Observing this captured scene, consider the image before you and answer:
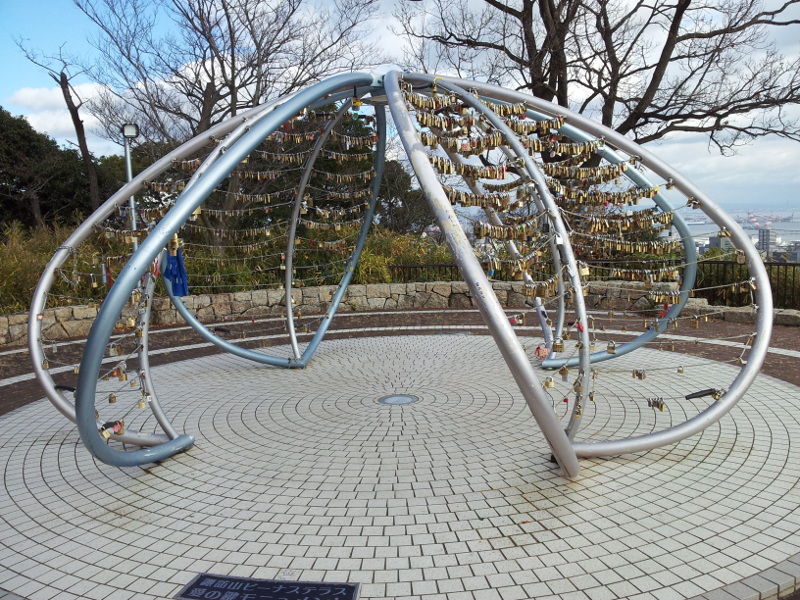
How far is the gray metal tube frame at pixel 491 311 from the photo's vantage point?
3555 millimetres

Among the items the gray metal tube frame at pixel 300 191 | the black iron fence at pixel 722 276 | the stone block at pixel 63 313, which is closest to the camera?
the gray metal tube frame at pixel 300 191

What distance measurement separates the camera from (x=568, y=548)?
3.26 meters

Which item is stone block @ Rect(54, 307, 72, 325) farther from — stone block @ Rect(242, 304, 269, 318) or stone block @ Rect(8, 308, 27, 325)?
stone block @ Rect(242, 304, 269, 318)

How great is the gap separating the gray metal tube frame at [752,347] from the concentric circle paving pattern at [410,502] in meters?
0.23

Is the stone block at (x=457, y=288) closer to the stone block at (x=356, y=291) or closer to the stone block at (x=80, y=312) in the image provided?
the stone block at (x=356, y=291)

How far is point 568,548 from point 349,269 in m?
5.62

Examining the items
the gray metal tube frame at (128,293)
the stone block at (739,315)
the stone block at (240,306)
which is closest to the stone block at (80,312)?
the stone block at (240,306)

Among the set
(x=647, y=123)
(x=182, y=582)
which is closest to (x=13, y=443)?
(x=182, y=582)

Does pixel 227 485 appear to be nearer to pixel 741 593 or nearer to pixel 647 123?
pixel 741 593

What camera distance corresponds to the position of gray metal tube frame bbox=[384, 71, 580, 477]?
11.7 feet

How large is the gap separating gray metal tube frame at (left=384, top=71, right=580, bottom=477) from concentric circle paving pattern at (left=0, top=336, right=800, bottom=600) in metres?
0.43

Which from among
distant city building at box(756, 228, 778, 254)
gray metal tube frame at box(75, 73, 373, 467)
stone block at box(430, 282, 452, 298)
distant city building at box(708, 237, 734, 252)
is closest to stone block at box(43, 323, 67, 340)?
gray metal tube frame at box(75, 73, 373, 467)

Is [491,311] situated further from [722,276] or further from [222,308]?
[722,276]

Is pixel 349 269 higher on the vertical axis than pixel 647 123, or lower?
lower
